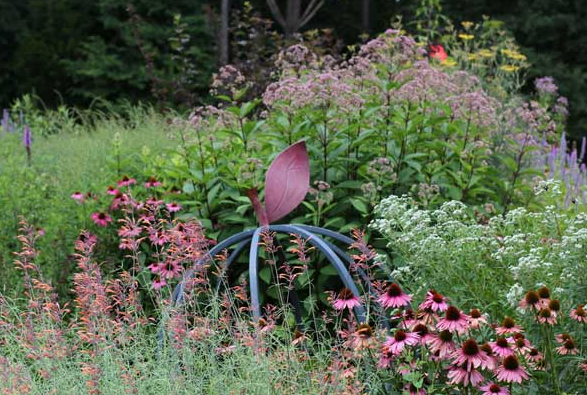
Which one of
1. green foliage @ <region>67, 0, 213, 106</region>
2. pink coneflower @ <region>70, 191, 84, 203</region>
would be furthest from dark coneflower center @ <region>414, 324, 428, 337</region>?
green foliage @ <region>67, 0, 213, 106</region>

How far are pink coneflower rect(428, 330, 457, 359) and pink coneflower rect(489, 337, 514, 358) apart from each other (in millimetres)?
126

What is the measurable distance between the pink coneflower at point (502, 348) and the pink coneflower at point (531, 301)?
0.14 m

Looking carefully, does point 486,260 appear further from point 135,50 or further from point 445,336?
point 135,50

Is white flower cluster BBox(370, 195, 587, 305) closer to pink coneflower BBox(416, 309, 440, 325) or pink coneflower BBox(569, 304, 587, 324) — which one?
pink coneflower BBox(569, 304, 587, 324)

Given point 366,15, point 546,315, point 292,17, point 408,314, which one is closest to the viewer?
point 546,315

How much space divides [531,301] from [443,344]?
0.30 m

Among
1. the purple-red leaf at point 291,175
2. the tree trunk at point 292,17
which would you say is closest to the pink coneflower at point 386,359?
the purple-red leaf at point 291,175

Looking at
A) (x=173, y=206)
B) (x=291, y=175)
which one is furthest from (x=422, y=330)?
(x=173, y=206)

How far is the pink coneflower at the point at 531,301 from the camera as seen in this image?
2.33 m

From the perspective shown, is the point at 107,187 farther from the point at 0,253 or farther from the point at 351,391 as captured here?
the point at 351,391

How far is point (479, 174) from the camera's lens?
4754 mm

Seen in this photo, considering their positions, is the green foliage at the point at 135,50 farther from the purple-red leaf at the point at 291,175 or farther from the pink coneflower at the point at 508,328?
the pink coneflower at the point at 508,328

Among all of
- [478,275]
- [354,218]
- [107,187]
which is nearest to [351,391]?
[478,275]

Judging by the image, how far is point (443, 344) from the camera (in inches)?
90.8
